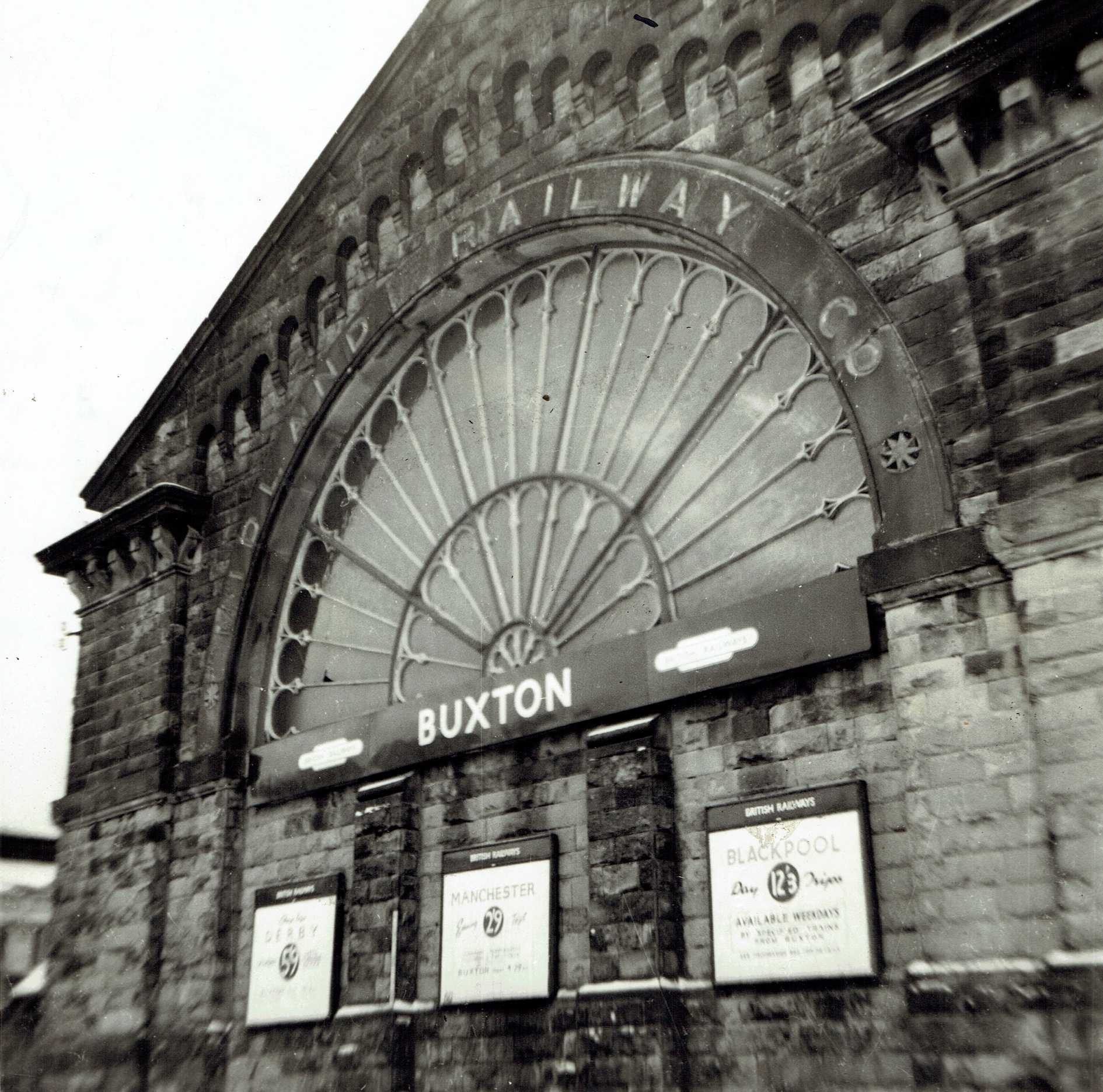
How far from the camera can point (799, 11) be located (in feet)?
33.4

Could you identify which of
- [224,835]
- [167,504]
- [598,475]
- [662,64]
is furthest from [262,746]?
[662,64]

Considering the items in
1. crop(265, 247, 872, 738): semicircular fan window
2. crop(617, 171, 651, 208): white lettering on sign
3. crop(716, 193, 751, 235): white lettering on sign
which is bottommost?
crop(265, 247, 872, 738): semicircular fan window

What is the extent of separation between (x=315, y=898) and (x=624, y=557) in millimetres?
4136

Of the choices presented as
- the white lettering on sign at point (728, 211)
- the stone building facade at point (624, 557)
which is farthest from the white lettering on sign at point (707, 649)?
the white lettering on sign at point (728, 211)

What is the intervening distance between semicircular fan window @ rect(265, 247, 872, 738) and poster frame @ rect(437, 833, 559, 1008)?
1.45 meters

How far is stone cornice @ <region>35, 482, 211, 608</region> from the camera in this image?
14.4 metres

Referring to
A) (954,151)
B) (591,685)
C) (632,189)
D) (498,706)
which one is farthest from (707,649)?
(632,189)

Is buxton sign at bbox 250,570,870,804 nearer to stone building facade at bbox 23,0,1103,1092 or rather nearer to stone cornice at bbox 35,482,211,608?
stone building facade at bbox 23,0,1103,1092

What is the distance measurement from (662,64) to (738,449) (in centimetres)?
336

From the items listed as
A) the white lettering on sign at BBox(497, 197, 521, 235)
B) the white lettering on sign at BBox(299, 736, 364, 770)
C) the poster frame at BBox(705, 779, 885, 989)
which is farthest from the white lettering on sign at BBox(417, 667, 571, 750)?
the white lettering on sign at BBox(497, 197, 521, 235)

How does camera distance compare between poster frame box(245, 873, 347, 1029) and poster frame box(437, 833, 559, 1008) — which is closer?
poster frame box(437, 833, 559, 1008)

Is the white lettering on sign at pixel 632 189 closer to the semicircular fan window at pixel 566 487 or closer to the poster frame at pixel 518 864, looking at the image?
the semicircular fan window at pixel 566 487

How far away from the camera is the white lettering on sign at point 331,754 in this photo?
12.0 m

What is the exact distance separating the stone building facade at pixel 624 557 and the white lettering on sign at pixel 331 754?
0.04 meters
